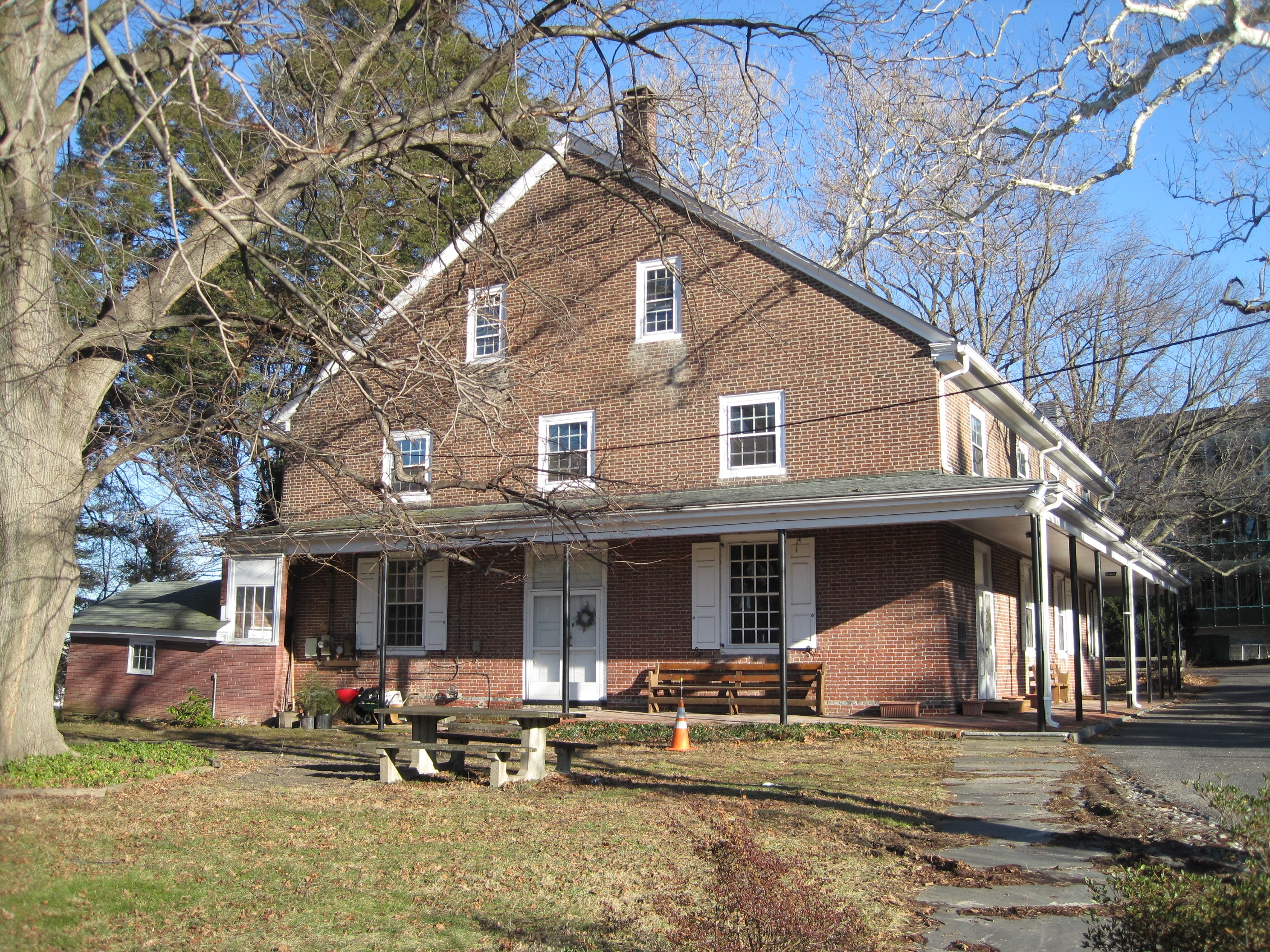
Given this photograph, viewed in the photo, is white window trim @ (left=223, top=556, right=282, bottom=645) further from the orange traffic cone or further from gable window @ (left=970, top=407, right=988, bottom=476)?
gable window @ (left=970, top=407, right=988, bottom=476)

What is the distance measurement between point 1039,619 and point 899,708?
124 inches

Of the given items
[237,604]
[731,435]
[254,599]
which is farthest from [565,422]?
[237,604]

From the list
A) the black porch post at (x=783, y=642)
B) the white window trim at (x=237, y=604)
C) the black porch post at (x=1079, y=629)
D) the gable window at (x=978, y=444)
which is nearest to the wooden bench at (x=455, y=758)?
the black porch post at (x=783, y=642)

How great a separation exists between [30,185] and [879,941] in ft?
33.8

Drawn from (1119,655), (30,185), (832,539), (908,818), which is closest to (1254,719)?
(832,539)

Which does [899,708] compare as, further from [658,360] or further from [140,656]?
[140,656]

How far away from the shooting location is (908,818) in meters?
9.21

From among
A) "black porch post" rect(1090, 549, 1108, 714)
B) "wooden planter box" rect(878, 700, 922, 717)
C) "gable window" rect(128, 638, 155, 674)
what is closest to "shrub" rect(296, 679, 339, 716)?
"gable window" rect(128, 638, 155, 674)

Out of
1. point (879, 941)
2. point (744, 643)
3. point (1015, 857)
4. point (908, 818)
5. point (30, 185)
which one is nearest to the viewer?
point (879, 941)

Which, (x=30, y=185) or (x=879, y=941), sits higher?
(x=30, y=185)

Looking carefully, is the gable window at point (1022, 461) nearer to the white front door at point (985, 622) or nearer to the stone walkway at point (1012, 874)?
the white front door at point (985, 622)

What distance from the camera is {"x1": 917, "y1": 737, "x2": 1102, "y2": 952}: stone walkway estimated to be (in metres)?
5.94

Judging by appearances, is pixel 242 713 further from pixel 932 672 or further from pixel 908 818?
pixel 908 818

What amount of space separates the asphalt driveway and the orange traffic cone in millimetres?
5293
